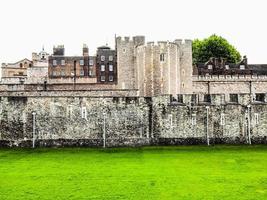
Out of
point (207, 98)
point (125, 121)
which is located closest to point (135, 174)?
point (125, 121)

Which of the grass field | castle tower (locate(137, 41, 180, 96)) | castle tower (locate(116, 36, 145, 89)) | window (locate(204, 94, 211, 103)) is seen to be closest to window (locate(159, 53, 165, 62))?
castle tower (locate(137, 41, 180, 96))

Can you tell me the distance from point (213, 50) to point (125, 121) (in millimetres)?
47468

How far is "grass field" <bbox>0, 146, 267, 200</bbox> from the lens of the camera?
57.1ft

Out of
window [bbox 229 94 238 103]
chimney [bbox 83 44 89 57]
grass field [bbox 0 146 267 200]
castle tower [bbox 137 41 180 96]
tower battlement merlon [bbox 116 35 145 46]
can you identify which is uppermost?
chimney [bbox 83 44 89 57]

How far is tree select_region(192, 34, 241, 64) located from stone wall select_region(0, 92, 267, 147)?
45350 millimetres

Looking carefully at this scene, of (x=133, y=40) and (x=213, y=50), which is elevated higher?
(x=213, y=50)

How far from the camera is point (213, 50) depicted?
8031 centimetres

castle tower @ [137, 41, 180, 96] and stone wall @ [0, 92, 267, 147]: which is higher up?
castle tower @ [137, 41, 180, 96]

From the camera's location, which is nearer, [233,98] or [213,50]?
[233,98]

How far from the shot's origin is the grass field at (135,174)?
17.4 m

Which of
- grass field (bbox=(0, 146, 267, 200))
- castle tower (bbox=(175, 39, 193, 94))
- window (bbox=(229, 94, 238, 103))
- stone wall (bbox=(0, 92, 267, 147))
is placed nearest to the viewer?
grass field (bbox=(0, 146, 267, 200))

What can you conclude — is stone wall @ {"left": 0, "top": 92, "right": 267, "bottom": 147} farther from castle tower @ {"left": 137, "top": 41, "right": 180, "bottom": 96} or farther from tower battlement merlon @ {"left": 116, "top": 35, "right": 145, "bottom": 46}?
tower battlement merlon @ {"left": 116, "top": 35, "right": 145, "bottom": 46}

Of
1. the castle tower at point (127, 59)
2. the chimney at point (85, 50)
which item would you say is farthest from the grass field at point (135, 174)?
the chimney at point (85, 50)

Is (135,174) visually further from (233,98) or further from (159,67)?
(159,67)
